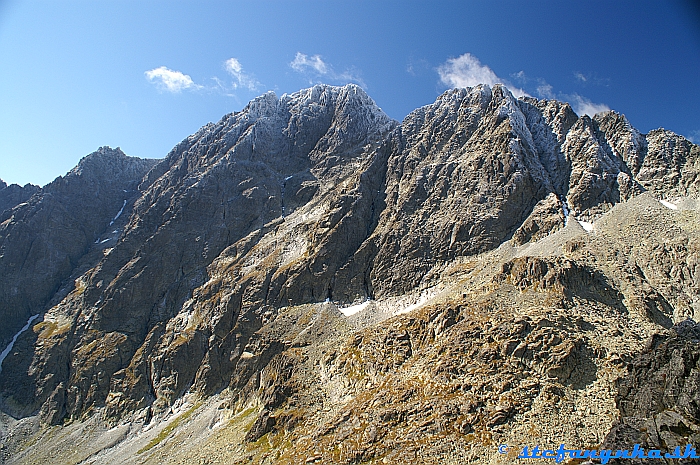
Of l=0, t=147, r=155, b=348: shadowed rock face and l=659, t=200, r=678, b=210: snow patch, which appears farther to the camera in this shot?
l=0, t=147, r=155, b=348: shadowed rock face

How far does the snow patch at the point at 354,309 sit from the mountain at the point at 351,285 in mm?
505

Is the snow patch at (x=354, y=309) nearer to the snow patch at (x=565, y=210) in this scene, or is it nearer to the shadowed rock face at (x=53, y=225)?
the snow patch at (x=565, y=210)

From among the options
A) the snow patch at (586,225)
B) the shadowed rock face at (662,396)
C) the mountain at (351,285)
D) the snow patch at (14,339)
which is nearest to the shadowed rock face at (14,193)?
the mountain at (351,285)

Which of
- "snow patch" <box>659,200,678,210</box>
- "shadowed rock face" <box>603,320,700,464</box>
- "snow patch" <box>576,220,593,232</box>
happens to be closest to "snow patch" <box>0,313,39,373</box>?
"shadowed rock face" <box>603,320,700,464</box>

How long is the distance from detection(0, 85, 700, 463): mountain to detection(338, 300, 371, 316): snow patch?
50 cm

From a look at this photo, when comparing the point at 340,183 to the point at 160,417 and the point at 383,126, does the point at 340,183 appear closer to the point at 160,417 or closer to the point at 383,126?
the point at 383,126

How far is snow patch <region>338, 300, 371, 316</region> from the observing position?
3440 inches

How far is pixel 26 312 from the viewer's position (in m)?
129

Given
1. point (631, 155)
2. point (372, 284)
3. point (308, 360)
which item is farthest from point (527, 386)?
point (631, 155)

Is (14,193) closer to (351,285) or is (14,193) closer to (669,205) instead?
(351,285)

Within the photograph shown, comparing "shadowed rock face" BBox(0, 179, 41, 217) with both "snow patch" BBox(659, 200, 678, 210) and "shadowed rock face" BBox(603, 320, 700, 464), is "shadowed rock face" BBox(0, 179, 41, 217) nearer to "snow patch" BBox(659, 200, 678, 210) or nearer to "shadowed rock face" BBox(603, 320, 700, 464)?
"shadowed rock face" BBox(603, 320, 700, 464)

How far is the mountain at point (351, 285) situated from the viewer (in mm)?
53812

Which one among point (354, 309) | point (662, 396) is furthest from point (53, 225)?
point (662, 396)

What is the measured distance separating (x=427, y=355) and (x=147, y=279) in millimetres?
A: 92759
